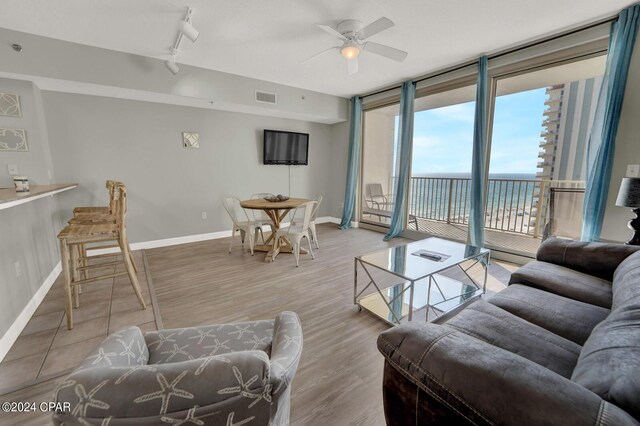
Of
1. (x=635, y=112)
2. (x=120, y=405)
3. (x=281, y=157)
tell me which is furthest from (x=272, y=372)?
(x=281, y=157)

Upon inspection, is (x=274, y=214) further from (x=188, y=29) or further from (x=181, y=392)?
(x=181, y=392)

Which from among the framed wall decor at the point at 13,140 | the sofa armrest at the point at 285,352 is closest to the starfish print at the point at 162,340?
the sofa armrest at the point at 285,352

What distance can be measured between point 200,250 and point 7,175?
2.15 meters

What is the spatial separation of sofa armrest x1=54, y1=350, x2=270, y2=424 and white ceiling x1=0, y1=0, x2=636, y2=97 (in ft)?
9.02

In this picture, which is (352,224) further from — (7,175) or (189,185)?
(7,175)

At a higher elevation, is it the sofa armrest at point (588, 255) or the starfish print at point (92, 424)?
the starfish print at point (92, 424)

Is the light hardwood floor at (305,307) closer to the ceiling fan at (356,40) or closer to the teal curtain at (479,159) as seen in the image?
the teal curtain at (479,159)

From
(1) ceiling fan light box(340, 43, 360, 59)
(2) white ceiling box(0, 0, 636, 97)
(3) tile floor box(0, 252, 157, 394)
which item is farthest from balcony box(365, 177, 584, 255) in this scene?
(3) tile floor box(0, 252, 157, 394)

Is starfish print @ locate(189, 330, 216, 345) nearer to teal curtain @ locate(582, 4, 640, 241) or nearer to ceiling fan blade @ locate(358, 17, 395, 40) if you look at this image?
ceiling fan blade @ locate(358, 17, 395, 40)

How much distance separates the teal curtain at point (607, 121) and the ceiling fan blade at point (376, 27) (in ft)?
7.13

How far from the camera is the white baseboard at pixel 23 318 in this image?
1.78 metres

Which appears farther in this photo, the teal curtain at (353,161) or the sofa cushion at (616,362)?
the teal curtain at (353,161)

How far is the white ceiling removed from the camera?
2348mm

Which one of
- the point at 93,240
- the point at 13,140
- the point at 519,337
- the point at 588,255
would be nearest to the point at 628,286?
the point at 519,337
